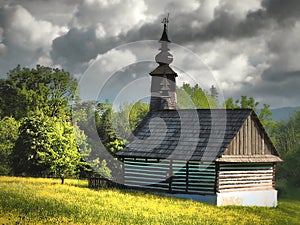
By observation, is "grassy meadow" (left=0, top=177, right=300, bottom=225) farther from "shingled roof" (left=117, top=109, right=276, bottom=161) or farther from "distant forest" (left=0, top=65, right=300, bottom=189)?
"distant forest" (left=0, top=65, right=300, bottom=189)

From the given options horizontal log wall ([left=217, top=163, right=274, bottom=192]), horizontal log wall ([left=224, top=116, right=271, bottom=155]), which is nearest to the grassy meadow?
horizontal log wall ([left=217, top=163, right=274, bottom=192])

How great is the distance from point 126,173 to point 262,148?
8482 millimetres

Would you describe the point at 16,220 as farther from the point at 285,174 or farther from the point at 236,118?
the point at 285,174

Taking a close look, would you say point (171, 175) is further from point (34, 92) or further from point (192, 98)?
point (192, 98)

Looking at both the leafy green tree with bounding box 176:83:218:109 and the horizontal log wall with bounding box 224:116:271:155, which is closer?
the horizontal log wall with bounding box 224:116:271:155

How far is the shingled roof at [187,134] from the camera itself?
26047mm

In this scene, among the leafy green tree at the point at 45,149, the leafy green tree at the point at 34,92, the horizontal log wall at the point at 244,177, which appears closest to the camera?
the horizontal log wall at the point at 244,177

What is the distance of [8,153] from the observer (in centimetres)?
3894

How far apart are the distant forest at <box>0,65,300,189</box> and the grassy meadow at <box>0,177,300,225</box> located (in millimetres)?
6845

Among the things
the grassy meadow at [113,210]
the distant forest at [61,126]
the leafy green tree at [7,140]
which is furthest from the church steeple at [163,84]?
the leafy green tree at [7,140]

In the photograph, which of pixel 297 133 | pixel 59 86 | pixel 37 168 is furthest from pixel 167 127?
pixel 297 133

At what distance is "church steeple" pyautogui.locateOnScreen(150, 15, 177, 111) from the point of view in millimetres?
33219

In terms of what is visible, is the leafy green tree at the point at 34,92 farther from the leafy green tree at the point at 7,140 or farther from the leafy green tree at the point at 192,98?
the leafy green tree at the point at 192,98

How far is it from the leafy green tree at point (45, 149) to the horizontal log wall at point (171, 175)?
4.68 metres
